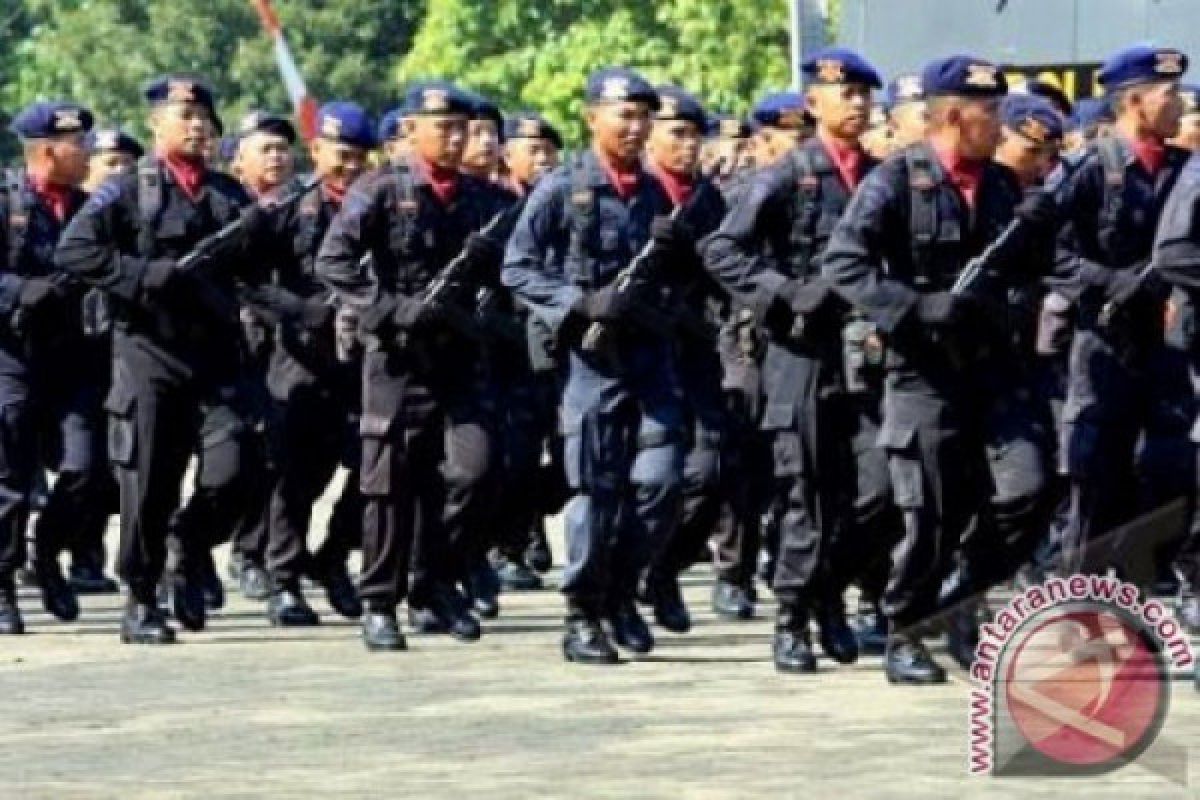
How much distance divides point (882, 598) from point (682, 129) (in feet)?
6.34

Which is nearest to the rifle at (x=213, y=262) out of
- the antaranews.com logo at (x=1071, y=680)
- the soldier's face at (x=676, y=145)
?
the soldier's face at (x=676, y=145)

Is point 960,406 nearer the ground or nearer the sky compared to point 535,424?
nearer the sky

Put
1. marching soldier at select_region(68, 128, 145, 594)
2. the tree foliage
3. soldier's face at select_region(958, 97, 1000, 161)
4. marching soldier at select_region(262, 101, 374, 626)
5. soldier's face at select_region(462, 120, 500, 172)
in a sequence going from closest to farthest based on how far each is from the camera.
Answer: soldier's face at select_region(958, 97, 1000, 161), marching soldier at select_region(262, 101, 374, 626), soldier's face at select_region(462, 120, 500, 172), marching soldier at select_region(68, 128, 145, 594), the tree foliage

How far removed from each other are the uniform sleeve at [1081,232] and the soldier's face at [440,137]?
2340 mm

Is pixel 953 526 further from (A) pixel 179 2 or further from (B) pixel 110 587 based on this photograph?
(A) pixel 179 2

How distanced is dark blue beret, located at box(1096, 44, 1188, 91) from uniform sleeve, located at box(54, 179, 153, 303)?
370 cm

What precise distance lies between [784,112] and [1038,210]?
4.73 meters

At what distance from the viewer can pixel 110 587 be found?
70.6 ft

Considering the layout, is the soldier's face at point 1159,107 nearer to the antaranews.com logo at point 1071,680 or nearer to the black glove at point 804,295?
the black glove at point 804,295

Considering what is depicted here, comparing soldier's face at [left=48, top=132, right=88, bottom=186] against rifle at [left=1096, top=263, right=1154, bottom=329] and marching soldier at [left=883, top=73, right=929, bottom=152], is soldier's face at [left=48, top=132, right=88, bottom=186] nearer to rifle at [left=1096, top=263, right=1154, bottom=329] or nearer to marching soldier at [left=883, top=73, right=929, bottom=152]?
marching soldier at [left=883, top=73, right=929, bottom=152]

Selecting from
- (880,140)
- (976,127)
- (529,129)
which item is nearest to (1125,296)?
(976,127)

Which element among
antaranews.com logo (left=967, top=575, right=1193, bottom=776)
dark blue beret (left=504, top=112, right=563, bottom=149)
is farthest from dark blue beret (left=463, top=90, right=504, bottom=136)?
antaranews.com logo (left=967, top=575, right=1193, bottom=776)

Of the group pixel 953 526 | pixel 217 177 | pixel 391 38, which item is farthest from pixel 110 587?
pixel 391 38

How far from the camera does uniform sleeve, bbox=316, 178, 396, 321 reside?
17781 mm
